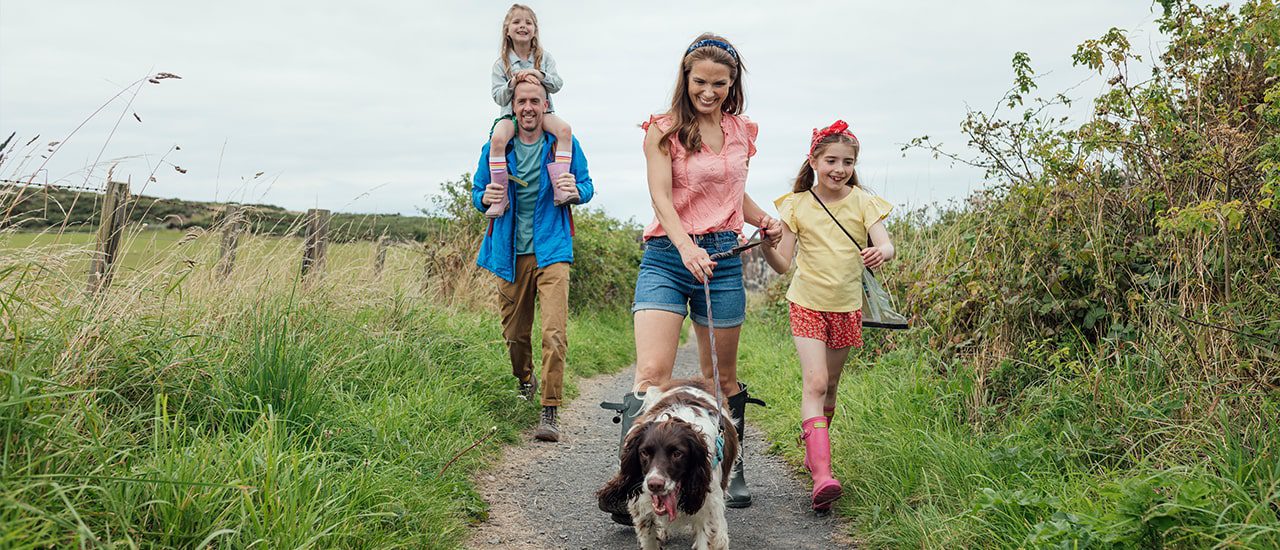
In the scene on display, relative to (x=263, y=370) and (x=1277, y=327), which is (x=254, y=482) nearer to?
(x=263, y=370)

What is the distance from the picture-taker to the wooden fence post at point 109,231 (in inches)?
168

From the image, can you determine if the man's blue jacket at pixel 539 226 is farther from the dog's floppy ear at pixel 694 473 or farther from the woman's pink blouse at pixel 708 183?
the dog's floppy ear at pixel 694 473

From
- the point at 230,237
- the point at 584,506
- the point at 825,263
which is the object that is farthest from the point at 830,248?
the point at 230,237

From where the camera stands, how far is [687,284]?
386 centimetres

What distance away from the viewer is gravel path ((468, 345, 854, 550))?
3822 mm

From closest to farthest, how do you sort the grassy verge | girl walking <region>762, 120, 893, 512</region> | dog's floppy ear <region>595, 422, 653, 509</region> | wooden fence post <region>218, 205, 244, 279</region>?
the grassy verge, dog's floppy ear <region>595, 422, 653, 509</region>, girl walking <region>762, 120, 893, 512</region>, wooden fence post <region>218, 205, 244, 279</region>

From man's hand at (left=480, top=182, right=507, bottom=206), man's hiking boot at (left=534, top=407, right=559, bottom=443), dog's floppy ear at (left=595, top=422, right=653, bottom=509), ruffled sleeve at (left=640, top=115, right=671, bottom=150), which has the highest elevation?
ruffled sleeve at (left=640, top=115, right=671, bottom=150)

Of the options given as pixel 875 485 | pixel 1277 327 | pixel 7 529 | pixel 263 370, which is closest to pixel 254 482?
pixel 7 529

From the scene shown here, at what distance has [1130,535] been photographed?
2656mm

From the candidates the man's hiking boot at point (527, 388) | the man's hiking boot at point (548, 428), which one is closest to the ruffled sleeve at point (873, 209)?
the man's hiking boot at point (548, 428)

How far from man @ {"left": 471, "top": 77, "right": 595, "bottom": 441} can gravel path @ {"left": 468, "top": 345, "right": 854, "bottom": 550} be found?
1.34 feet

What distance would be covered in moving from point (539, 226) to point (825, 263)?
6.83ft

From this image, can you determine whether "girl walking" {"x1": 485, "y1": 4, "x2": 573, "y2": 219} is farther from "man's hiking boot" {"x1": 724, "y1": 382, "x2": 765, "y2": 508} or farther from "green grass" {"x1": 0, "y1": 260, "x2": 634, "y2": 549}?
"man's hiking boot" {"x1": 724, "y1": 382, "x2": 765, "y2": 508}

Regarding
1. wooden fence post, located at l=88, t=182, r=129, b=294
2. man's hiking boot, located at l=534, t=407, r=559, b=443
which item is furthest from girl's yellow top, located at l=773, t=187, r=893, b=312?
wooden fence post, located at l=88, t=182, r=129, b=294
